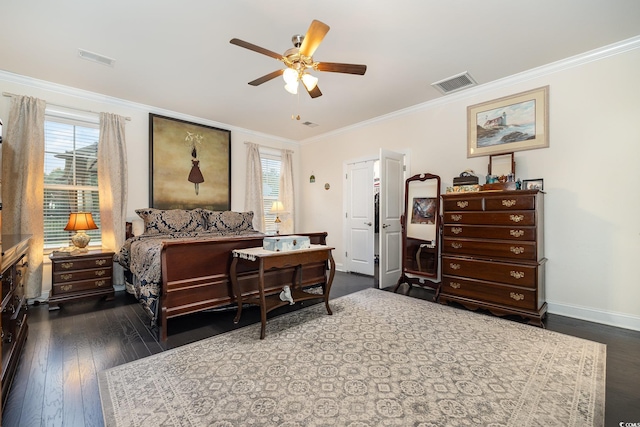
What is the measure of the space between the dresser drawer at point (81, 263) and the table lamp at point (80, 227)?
19 cm

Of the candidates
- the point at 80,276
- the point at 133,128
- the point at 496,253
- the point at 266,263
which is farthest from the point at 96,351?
the point at 496,253

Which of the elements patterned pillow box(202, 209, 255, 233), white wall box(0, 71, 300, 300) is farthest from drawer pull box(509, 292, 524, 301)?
white wall box(0, 71, 300, 300)

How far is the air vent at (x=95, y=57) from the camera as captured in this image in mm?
2965

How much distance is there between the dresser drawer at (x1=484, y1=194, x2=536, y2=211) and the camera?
2.93m

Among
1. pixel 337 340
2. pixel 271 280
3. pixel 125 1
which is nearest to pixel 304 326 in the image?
pixel 337 340

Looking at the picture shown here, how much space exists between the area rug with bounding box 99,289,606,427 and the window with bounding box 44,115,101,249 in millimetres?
2879

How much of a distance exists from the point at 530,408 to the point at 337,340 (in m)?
1.38

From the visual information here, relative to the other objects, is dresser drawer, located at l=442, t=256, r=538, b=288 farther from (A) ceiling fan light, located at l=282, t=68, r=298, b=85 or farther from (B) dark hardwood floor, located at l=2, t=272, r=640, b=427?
(A) ceiling fan light, located at l=282, t=68, r=298, b=85

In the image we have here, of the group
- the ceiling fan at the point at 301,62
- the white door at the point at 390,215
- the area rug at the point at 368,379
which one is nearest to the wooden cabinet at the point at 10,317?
the area rug at the point at 368,379

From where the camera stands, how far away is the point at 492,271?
3.14 m

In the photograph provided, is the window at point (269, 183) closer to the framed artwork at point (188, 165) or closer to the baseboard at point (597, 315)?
the framed artwork at point (188, 165)

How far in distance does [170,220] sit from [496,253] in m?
4.32

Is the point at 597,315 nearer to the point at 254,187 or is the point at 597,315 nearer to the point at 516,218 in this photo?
the point at 516,218

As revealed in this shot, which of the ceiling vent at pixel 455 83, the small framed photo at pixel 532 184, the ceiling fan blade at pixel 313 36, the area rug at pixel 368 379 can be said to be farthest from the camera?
the ceiling vent at pixel 455 83
